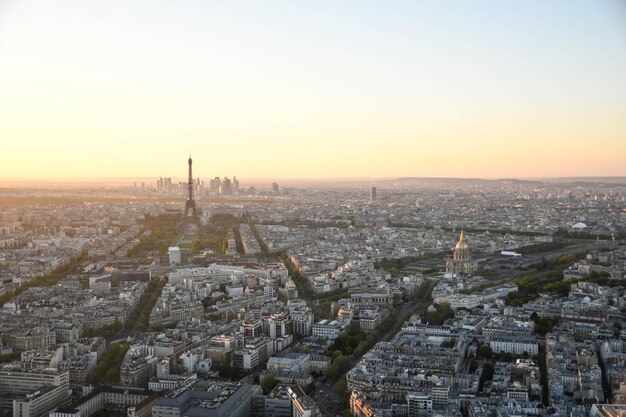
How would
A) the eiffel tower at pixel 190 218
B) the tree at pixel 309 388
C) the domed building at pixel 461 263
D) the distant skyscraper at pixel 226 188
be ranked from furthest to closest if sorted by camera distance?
the distant skyscraper at pixel 226 188 < the eiffel tower at pixel 190 218 < the domed building at pixel 461 263 < the tree at pixel 309 388

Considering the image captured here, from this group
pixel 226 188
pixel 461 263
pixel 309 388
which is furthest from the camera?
pixel 226 188

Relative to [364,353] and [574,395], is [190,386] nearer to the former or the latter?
[364,353]

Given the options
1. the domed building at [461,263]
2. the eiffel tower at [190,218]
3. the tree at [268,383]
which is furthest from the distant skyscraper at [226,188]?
the tree at [268,383]

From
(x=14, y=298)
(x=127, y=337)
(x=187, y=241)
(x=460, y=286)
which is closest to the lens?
(x=127, y=337)

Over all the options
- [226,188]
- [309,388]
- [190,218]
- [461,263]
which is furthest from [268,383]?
[226,188]

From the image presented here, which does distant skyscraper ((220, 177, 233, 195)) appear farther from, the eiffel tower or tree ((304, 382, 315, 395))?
tree ((304, 382, 315, 395))

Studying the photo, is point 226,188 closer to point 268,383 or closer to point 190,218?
point 190,218

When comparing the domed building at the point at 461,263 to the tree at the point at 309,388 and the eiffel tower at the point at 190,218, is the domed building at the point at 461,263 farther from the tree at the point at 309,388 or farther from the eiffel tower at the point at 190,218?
the eiffel tower at the point at 190,218

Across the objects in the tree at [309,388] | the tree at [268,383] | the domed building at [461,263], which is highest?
the domed building at [461,263]

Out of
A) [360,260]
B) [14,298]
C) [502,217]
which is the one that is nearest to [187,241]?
[360,260]
